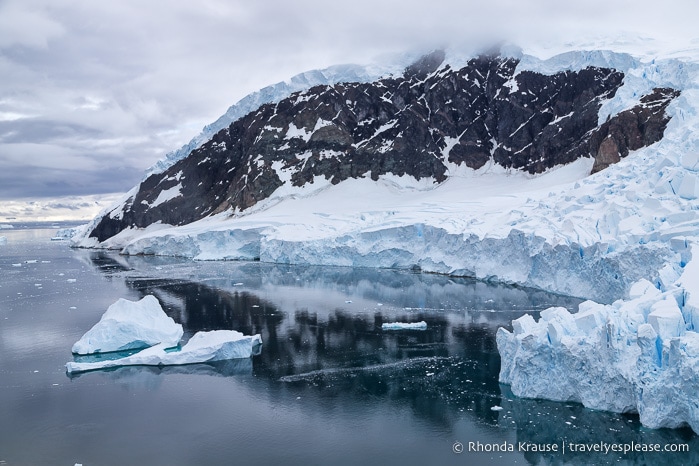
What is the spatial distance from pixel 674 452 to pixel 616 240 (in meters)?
14.8

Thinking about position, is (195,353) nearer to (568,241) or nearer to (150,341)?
(150,341)

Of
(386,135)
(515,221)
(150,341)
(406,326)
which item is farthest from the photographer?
(386,135)

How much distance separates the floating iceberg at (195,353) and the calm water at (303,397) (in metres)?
0.46

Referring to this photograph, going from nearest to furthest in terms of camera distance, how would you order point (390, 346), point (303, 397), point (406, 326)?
point (303, 397)
point (390, 346)
point (406, 326)

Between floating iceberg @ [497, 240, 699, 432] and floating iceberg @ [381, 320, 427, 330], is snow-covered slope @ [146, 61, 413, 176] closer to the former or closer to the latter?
floating iceberg @ [381, 320, 427, 330]

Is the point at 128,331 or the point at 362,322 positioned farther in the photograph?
the point at 362,322

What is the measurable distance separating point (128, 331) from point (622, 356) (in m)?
16.1

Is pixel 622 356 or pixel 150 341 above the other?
pixel 622 356

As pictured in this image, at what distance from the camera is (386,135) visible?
67625 millimetres

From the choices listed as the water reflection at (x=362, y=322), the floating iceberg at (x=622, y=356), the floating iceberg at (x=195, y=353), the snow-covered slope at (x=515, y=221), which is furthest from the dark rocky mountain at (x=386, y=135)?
the floating iceberg at (x=622, y=356)

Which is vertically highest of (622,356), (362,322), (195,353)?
(622,356)

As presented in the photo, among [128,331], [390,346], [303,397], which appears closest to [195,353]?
[128,331]

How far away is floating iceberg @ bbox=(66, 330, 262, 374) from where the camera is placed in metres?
19.7

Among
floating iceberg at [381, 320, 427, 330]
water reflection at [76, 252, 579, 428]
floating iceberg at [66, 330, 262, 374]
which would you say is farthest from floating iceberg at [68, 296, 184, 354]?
floating iceberg at [381, 320, 427, 330]
